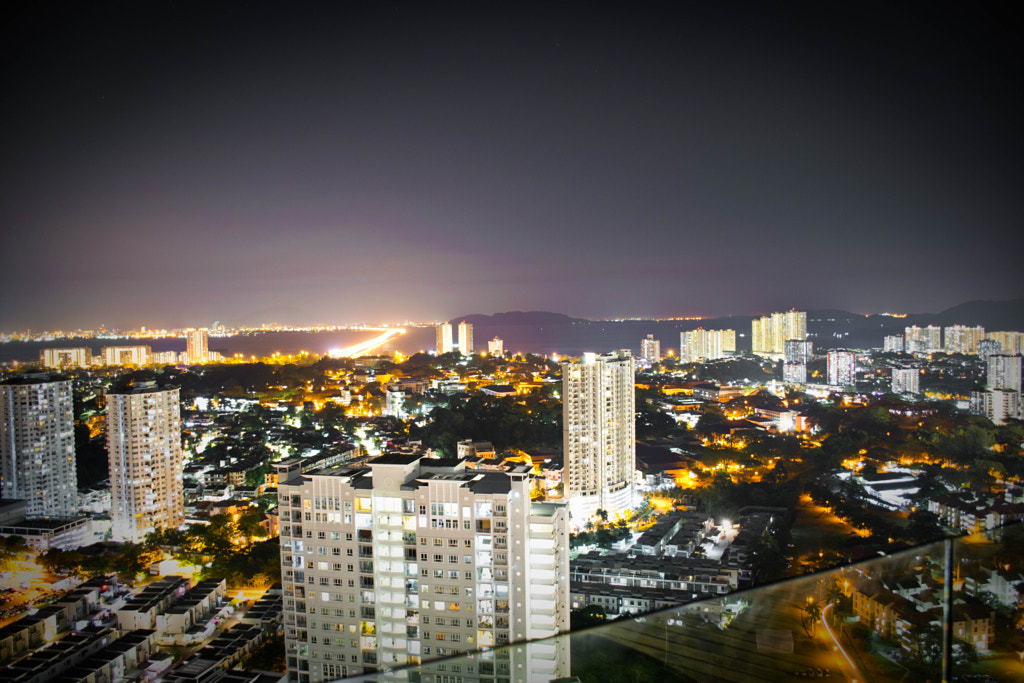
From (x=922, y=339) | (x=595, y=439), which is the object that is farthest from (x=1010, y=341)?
(x=595, y=439)

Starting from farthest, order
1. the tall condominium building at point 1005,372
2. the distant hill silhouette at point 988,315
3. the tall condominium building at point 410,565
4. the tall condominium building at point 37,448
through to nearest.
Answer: the distant hill silhouette at point 988,315, the tall condominium building at point 1005,372, the tall condominium building at point 37,448, the tall condominium building at point 410,565

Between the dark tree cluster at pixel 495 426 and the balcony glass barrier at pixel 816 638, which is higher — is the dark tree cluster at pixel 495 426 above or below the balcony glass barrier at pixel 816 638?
below

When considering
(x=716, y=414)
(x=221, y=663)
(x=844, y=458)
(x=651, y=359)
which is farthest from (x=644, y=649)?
(x=651, y=359)

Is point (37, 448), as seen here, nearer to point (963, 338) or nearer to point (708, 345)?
point (963, 338)

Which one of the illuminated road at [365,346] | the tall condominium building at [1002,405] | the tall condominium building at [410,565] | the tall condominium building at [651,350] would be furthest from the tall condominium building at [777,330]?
the tall condominium building at [410,565]

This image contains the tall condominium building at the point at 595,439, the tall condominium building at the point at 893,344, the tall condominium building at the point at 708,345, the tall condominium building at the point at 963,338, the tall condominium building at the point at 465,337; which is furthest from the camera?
the tall condominium building at the point at 465,337

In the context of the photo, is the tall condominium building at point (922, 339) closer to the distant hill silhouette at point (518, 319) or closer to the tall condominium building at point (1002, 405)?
the tall condominium building at point (1002, 405)

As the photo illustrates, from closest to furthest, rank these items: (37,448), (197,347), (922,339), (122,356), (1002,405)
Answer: (37,448), (1002,405), (122,356), (922,339), (197,347)
